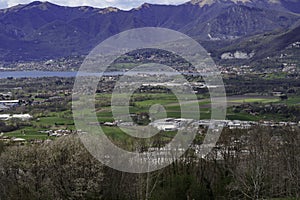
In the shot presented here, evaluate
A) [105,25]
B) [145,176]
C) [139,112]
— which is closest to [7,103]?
[139,112]

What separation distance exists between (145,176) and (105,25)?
6139 inches

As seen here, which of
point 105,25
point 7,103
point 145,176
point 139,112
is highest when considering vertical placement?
point 105,25

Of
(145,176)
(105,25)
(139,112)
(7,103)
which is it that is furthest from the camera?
(105,25)

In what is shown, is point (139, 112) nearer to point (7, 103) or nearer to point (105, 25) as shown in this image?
point (7, 103)

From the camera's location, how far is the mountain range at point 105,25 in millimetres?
124812

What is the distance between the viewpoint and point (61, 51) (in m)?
126

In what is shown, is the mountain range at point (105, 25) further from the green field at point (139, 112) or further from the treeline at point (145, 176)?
the treeline at point (145, 176)

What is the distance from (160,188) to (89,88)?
19438mm

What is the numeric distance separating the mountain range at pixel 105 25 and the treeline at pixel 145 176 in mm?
85395

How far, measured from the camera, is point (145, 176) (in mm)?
12984

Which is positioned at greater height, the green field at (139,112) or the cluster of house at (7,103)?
the cluster of house at (7,103)

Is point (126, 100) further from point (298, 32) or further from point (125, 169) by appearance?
point (298, 32)

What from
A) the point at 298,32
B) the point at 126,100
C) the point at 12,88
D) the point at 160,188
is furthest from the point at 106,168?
the point at 298,32

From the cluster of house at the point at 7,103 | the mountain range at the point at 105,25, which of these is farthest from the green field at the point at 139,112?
the mountain range at the point at 105,25
